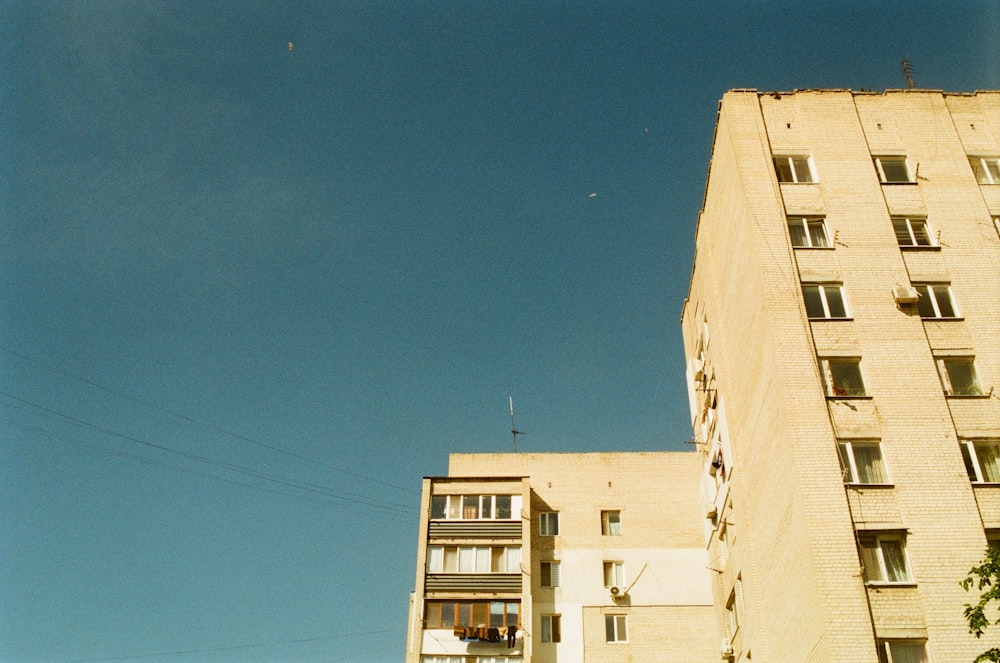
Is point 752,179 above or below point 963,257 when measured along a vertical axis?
above

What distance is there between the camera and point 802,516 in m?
24.9

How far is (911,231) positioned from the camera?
3070cm

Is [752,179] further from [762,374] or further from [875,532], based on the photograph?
[875,532]

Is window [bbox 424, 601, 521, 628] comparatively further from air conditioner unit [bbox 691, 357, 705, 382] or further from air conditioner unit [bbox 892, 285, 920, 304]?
air conditioner unit [bbox 892, 285, 920, 304]

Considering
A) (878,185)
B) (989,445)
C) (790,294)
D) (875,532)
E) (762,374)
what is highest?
(878,185)

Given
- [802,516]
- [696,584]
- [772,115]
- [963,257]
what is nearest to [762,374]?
[802,516]

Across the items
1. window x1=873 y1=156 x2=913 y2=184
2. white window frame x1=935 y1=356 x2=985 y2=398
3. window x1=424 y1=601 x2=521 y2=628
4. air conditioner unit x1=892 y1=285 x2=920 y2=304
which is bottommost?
window x1=424 y1=601 x2=521 y2=628

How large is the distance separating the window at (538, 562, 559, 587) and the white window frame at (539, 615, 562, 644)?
5.52 ft

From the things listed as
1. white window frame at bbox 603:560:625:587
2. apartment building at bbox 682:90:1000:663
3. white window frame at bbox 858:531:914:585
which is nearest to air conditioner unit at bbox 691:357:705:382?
apartment building at bbox 682:90:1000:663

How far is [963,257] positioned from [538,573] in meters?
25.0

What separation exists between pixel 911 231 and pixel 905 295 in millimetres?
3692

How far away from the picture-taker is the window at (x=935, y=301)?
28.7 meters

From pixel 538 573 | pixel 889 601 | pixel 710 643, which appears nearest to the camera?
pixel 889 601

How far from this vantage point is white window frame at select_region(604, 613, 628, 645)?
4172cm
